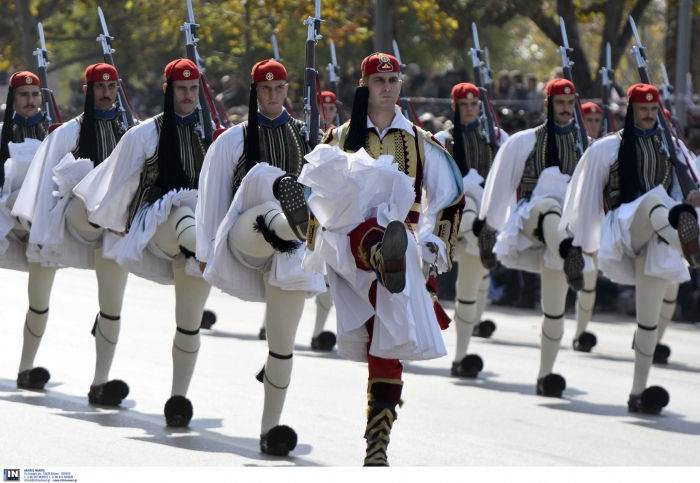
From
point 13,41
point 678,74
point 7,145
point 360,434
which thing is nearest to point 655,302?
point 360,434

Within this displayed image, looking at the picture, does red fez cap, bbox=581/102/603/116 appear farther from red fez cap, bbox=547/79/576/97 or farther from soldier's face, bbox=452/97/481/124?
red fez cap, bbox=547/79/576/97

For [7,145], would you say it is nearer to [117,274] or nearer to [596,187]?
[117,274]

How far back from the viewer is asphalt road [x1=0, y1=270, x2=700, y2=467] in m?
8.24

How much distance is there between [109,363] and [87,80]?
6.50 feet

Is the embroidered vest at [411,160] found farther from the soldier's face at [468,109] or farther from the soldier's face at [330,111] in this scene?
the soldier's face at [330,111]

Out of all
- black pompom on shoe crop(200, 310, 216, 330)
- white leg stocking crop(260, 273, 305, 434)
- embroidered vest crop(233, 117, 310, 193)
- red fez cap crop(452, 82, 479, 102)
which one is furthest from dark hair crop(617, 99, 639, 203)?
black pompom on shoe crop(200, 310, 216, 330)

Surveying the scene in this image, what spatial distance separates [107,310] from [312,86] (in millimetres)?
2179

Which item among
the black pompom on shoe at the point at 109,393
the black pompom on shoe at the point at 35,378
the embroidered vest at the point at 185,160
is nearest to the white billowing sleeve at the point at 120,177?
the embroidered vest at the point at 185,160

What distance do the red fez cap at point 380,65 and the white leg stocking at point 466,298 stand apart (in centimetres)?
471

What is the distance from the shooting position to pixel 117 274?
9.70 meters

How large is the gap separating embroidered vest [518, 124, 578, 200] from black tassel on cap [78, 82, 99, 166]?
11.4 feet

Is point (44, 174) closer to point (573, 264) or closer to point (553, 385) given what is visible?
point (573, 264)

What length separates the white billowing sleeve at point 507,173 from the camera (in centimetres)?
1119

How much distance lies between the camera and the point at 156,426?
8.98 metres
